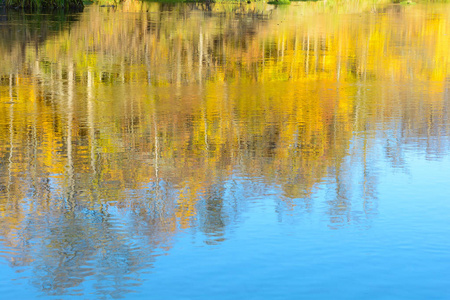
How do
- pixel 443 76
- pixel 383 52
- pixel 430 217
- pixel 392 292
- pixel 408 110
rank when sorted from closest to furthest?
pixel 392 292 → pixel 430 217 → pixel 408 110 → pixel 443 76 → pixel 383 52

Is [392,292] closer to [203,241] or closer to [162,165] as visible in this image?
[203,241]

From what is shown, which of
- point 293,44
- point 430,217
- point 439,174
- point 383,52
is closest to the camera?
point 430,217

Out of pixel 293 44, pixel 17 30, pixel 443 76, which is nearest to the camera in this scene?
pixel 443 76

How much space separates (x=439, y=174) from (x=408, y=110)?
14.8 feet

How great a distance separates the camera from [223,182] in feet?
27.8

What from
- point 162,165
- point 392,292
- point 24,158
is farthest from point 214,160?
point 392,292

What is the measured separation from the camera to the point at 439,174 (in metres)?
8.85

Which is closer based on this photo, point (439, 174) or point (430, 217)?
point (430, 217)

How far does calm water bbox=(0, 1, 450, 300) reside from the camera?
5.76 metres

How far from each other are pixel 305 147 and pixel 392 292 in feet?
16.1

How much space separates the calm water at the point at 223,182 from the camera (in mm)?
5762

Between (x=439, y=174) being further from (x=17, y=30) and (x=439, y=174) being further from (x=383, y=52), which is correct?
(x=17, y=30)

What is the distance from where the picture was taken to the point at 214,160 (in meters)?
9.49

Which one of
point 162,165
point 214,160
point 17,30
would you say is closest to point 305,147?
point 214,160
